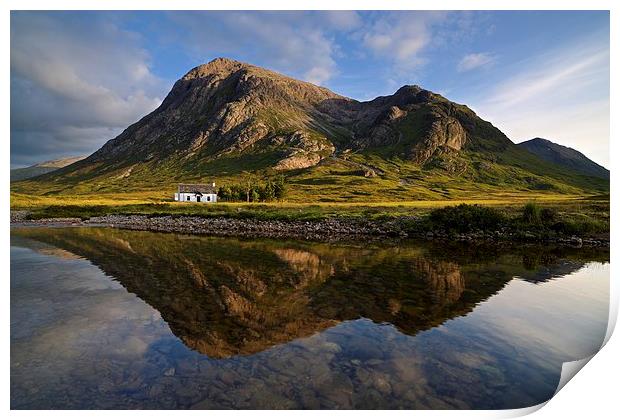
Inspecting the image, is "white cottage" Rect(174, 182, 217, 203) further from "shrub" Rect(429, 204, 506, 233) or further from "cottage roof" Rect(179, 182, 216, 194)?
"shrub" Rect(429, 204, 506, 233)

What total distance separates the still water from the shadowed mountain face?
0.41 feet

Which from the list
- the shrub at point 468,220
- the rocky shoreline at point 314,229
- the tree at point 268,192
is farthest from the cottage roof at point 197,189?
the shrub at point 468,220

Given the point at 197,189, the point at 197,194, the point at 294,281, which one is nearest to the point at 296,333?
the point at 294,281

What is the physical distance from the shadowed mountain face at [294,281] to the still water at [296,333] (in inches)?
4.9

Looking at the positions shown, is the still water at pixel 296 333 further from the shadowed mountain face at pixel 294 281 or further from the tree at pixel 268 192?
the tree at pixel 268 192

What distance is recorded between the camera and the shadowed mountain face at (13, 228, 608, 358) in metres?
13.9

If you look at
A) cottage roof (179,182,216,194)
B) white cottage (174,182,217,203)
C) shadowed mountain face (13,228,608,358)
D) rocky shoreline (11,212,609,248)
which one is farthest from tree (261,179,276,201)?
shadowed mountain face (13,228,608,358)

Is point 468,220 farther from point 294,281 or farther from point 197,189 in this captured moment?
point 197,189

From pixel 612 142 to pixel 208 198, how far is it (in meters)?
118

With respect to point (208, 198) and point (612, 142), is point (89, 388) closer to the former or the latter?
point (612, 142)

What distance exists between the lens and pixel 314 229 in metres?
50.5

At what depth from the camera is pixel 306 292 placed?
1881cm
